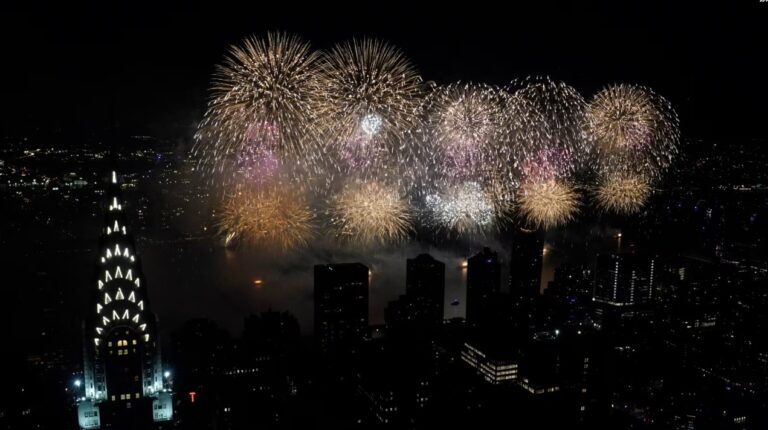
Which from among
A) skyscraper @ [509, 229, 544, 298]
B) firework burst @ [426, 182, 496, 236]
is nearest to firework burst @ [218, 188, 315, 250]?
firework burst @ [426, 182, 496, 236]

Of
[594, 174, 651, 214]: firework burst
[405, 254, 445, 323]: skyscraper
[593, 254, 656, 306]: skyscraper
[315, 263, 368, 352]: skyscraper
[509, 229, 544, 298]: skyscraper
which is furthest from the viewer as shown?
[593, 254, 656, 306]: skyscraper

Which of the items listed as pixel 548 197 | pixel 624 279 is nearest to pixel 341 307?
pixel 548 197

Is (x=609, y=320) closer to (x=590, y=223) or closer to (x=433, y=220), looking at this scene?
(x=590, y=223)

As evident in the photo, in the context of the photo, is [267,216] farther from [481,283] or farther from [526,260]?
[526,260]

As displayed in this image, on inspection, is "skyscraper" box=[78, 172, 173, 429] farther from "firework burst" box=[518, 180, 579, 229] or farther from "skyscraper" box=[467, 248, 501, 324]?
"skyscraper" box=[467, 248, 501, 324]

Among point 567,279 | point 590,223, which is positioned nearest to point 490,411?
point 567,279
